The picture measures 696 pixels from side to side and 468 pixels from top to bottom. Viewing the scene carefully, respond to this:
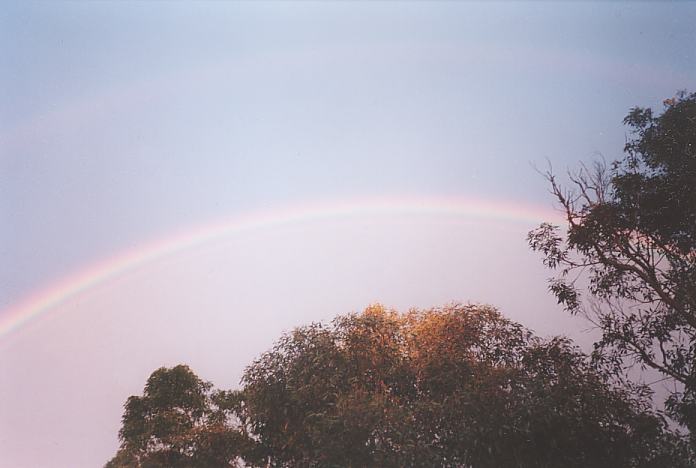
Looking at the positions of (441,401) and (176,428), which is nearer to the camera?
(441,401)

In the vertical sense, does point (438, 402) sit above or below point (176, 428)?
below

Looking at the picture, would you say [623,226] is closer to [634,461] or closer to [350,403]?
[634,461]

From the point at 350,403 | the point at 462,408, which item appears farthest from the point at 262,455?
the point at 462,408

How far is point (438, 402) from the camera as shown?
31.7ft

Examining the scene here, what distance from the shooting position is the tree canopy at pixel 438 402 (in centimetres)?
905

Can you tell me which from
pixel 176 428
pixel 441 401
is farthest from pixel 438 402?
pixel 176 428

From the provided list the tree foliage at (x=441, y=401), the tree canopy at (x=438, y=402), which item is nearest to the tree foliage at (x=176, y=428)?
the tree canopy at (x=438, y=402)

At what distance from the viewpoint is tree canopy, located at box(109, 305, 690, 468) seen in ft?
29.7

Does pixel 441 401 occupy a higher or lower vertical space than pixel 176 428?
lower

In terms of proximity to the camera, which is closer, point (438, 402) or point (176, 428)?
point (438, 402)

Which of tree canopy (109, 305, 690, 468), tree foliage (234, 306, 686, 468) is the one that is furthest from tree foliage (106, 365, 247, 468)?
tree foliage (234, 306, 686, 468)

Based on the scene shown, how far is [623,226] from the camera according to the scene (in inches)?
451

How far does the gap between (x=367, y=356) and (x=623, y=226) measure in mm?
6677

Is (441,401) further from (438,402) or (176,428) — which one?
(176,428)
